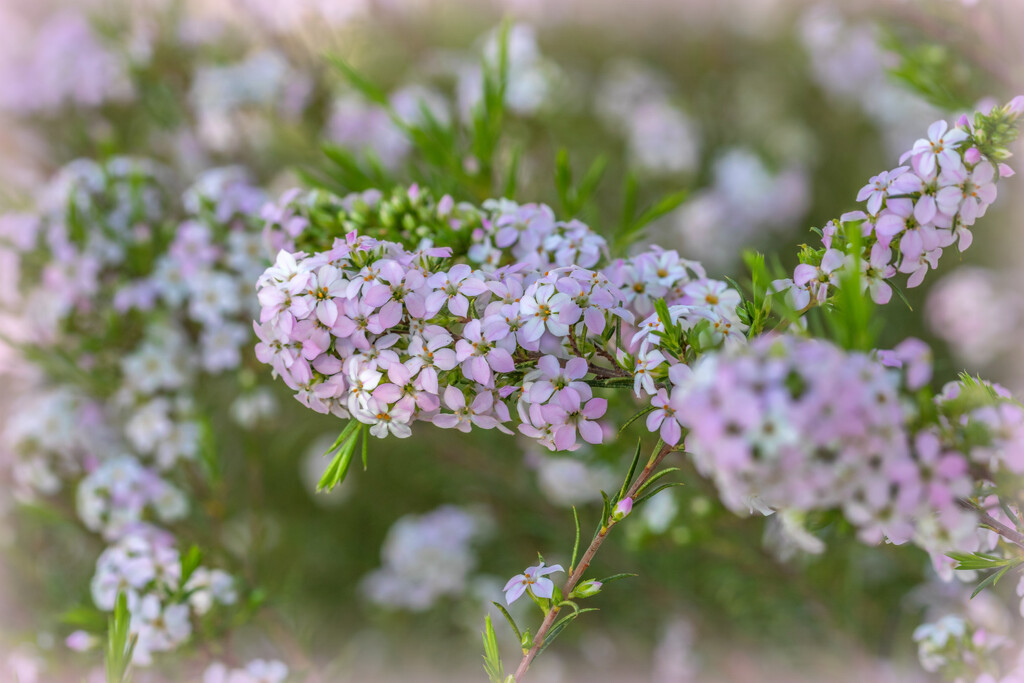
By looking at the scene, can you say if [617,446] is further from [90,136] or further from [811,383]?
[90,136]

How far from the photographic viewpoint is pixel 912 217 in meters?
0.83

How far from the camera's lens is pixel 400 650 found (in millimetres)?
2422

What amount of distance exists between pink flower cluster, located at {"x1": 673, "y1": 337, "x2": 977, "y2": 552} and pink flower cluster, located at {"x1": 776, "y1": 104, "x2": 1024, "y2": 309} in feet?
0.65

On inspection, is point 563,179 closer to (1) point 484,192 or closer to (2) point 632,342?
(1) point 484,192

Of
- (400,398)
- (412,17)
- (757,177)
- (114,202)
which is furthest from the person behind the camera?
(412,17)

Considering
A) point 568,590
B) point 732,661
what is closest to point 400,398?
point 568,590

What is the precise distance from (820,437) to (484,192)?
1021mm

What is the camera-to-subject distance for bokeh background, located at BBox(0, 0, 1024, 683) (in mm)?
1749

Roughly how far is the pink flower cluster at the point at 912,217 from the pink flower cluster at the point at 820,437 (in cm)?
20

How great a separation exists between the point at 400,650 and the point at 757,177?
2231 mm

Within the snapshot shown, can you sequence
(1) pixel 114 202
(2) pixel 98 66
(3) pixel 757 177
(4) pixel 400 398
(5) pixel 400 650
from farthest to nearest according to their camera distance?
(3) pixel 757 177 → (5) pixel 400 650 → (2) pixel 98 66 → (1) pixel 114 202 → (4) pixel 400 398

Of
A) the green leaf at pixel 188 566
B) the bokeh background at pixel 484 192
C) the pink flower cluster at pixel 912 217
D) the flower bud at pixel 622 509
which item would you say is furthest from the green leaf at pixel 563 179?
the green leaf at pixel 188 566

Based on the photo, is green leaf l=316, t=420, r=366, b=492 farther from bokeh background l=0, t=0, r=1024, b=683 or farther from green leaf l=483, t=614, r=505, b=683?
bokeh background l=0, t=0, r=1024, b=683

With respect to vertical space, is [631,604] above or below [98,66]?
below
